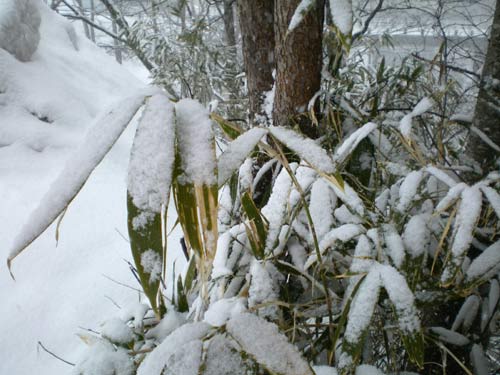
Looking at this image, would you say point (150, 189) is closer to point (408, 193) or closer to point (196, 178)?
point (196, 178)

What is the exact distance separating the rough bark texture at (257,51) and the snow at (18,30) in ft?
7.82

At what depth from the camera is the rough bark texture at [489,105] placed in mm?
454

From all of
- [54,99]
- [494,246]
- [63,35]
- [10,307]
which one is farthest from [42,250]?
[63,35]

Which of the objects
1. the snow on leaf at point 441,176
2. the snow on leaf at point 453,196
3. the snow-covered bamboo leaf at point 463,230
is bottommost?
the snow-covered bamboo leaf at point 463,230

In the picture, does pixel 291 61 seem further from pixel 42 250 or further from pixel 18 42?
pixel 18 42

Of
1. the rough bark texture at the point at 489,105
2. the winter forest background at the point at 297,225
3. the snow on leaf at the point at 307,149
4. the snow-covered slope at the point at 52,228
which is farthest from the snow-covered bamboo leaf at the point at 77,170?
the snow-covered slope at the point at 52,228

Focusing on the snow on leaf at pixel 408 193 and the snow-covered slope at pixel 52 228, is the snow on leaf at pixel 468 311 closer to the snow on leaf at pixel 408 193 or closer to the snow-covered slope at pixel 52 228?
the snow on leaf at pixel 408 193

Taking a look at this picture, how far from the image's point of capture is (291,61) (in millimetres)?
566

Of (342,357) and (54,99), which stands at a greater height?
(54,99)

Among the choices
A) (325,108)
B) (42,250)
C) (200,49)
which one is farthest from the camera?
(200,49)

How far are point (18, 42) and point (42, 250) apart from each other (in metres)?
1.76

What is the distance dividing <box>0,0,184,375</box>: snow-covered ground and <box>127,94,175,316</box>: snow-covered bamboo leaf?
0.05 metres

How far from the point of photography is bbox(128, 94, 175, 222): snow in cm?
23

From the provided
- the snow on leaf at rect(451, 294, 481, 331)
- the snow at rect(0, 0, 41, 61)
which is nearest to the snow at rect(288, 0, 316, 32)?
the snow on leaf at rect(451, 294, 481, 331)
